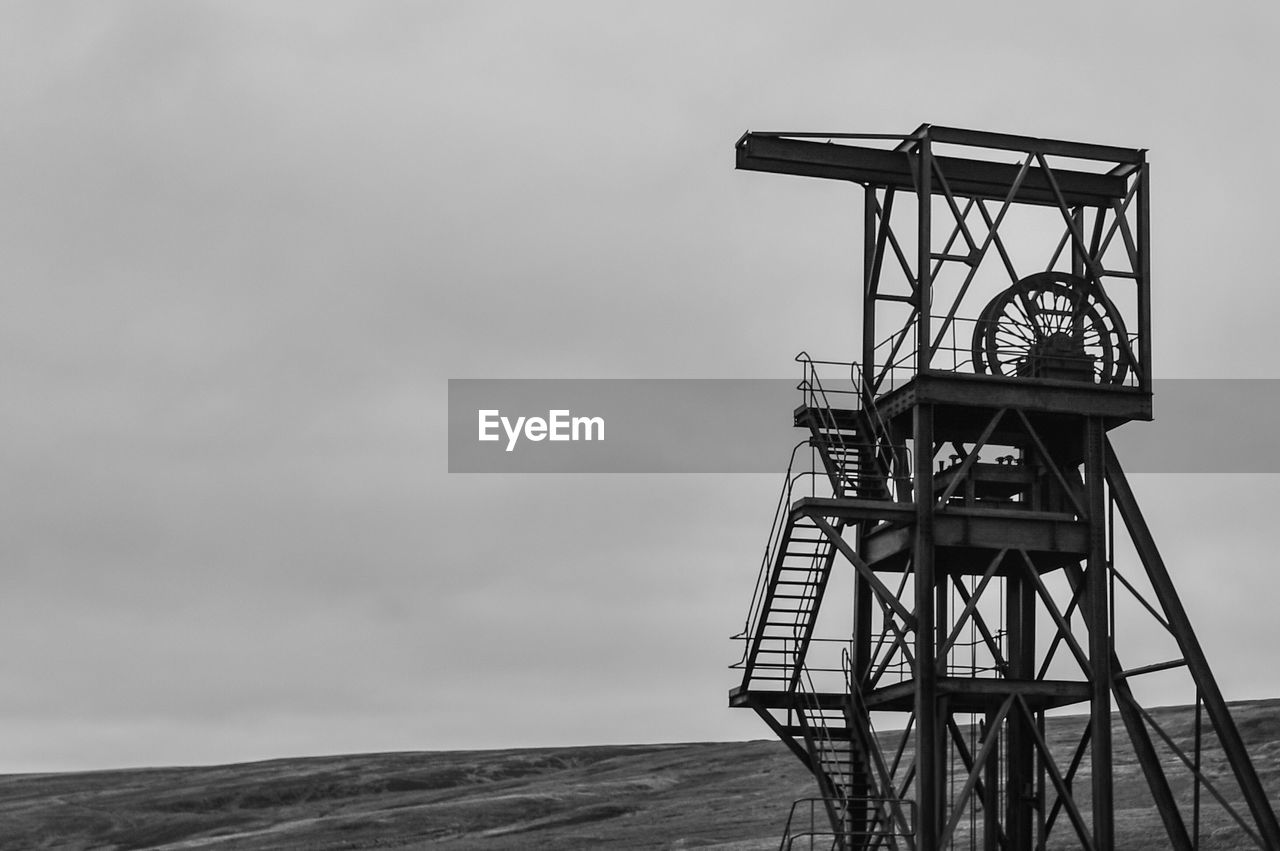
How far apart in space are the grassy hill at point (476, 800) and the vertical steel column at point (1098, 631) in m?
20.1

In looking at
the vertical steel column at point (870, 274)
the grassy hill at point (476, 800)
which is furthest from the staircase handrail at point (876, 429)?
the grassy hill at point (476, 800)

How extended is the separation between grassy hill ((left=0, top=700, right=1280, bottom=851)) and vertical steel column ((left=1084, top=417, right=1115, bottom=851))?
20.1m

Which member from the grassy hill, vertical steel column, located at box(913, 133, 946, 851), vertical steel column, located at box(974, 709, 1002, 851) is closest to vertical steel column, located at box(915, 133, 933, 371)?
vertical steel column, located at box(913, 133, 946, 851)

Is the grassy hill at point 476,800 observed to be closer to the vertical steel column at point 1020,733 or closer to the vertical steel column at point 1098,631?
the vertical steel column at point 1020,733

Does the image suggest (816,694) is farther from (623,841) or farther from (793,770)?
(793,770)

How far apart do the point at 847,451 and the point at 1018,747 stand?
6.76 meters

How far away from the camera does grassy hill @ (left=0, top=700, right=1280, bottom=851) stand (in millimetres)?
74500

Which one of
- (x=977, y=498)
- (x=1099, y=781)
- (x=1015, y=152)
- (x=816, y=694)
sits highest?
(x=1015, y=152)

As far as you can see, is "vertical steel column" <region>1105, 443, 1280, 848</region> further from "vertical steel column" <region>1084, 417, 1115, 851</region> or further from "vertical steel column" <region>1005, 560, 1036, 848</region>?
"vertical steel column" <region>1005, 560, 1036, 848</region>

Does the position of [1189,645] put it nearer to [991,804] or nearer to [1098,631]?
[1098,631]

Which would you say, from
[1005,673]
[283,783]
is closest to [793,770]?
[283,783]

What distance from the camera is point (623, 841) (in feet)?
235

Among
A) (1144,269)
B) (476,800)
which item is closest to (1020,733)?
(1144,269)

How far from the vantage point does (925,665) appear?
34250mm
